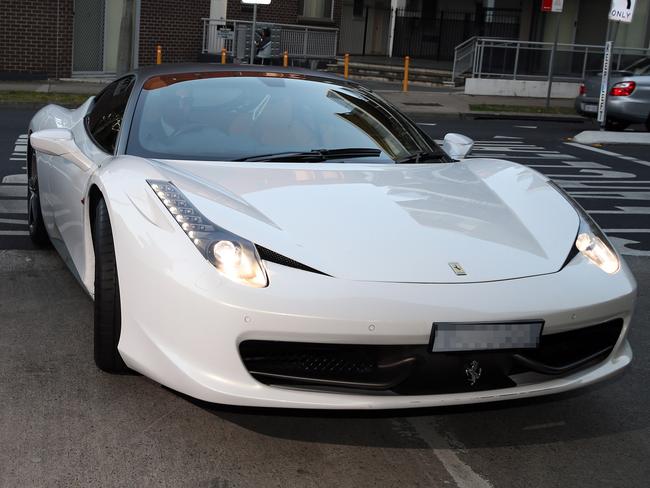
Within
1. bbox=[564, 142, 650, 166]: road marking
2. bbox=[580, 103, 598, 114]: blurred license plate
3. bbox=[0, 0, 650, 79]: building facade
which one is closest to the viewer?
bbox=[564, 142, 650, 166]: road marking

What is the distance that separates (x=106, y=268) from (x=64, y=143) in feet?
4.19

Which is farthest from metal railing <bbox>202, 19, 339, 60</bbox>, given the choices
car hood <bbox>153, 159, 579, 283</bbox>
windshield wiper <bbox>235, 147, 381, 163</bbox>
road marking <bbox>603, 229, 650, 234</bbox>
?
car hood <bbox>153, 159, 579, 283</bbox>

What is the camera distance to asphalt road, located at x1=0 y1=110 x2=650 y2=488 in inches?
128

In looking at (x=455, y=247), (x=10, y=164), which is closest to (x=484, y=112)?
(x=10, y=164)

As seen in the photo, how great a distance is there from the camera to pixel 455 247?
3600 millimetres

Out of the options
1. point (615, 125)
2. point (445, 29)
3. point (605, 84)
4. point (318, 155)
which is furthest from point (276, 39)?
point (318, 155)

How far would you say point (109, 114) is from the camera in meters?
5.00

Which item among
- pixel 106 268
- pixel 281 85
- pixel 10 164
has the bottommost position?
pixel 10 164

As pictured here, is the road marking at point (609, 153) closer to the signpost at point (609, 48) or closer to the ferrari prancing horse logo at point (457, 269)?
the signpost at point (609, 48)

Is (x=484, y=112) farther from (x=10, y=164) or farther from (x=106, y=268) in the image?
(x=106, y=268)

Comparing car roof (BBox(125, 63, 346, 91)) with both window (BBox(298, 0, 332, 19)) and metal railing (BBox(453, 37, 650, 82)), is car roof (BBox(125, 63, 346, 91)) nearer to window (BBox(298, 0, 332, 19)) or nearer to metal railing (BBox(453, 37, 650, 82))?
metal railing (BBox(453, 37, 650, 82))

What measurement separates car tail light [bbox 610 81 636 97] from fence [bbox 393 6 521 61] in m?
13.8

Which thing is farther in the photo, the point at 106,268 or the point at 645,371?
the point at 645,371

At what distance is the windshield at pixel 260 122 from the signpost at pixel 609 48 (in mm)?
11751
